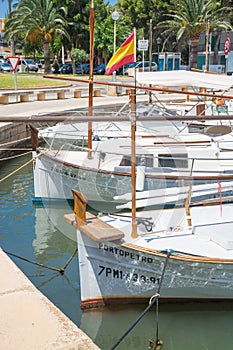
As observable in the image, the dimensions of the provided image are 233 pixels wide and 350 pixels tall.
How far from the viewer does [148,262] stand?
20.7ft

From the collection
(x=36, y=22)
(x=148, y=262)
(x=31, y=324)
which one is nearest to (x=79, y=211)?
(x=148, y=262)

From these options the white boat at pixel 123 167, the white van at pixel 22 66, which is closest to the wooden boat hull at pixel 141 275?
the white boat at pixel 123 167

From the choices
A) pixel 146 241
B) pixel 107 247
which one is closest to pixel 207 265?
pixel 146 241

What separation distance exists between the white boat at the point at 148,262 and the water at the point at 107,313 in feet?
0.73

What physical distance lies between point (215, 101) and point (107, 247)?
490 inches

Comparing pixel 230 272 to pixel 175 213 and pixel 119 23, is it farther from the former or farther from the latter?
pixel 119 23

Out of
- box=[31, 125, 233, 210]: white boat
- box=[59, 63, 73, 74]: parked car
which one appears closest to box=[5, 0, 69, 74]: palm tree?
box=[59, 63, 73, 74]: parked car

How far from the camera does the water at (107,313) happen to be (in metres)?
6.33

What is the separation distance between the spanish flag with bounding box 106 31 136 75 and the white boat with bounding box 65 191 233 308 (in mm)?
2776

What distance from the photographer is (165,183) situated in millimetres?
10680

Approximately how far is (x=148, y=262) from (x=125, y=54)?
11.7ft

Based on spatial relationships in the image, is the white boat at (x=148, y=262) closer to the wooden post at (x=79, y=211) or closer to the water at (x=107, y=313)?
the wooden post at (x=79, y=211)

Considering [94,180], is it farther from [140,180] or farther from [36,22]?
[36,22]

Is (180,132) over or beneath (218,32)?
beneath
